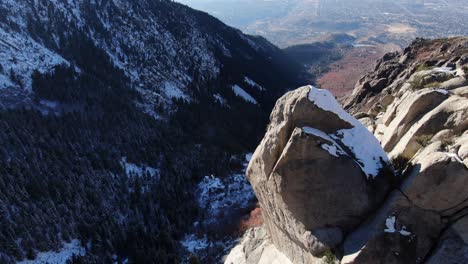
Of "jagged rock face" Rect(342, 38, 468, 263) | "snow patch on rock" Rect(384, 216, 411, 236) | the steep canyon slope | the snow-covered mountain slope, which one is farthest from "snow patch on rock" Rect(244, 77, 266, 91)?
"snow patch on rock" Rect(384, 216, 411, 236)

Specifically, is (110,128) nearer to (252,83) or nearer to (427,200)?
(427,200)

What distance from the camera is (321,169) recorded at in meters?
19.8

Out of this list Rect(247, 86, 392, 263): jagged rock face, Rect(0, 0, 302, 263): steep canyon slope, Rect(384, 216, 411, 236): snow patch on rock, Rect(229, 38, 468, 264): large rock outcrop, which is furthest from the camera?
Rect(0, 0, 302, 263): steep canyon slope

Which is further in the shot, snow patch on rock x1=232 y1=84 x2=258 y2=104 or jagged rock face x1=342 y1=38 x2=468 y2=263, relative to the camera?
snow patch on rock x1=232 y1=84 x2=258 y2=104

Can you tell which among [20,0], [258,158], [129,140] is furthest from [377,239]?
[20,0]

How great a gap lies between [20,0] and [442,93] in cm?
9572

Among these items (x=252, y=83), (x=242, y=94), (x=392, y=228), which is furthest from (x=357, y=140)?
(x=252, y=83)

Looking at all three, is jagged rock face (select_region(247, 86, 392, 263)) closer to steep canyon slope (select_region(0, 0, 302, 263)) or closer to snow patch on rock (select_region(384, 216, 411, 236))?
snow patch on rock (select_region(384, 216, 411, 236))

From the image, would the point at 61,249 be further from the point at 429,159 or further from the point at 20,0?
the point at 20,0

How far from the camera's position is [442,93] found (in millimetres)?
21594

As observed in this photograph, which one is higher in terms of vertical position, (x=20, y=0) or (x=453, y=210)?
(x=20, y=0)

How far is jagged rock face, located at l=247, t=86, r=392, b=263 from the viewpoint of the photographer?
1934 centimetres

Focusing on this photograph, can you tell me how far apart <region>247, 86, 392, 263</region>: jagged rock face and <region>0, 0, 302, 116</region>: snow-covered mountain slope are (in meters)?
64.9

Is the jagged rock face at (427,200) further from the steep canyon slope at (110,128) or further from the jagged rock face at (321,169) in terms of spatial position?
the steep canyon slope at (110,128)
